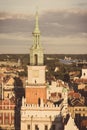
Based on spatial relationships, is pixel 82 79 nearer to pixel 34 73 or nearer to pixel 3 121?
pixel 3 121

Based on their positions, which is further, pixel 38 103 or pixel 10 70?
pixel 10 70

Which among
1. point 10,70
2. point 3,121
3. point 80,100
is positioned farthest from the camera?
point 10,70

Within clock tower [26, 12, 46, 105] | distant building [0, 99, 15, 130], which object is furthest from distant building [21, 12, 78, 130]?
distant building [0, 99, 15, 130]

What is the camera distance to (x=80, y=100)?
42.0 ft

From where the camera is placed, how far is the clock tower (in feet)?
27.9

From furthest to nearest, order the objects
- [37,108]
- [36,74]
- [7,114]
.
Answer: [7,114] < [36,74] < [37,108]

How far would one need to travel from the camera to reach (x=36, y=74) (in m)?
8.66

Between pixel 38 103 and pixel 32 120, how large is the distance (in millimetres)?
311

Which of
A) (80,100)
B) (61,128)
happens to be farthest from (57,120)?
(80,100)

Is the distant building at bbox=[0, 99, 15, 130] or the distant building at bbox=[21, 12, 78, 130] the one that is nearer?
the distant building at bbox=[21, 12, 78, 130]

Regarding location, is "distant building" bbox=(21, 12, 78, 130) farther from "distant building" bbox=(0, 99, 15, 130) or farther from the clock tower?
"distant building" bbox=(0, 99, 15, 130)

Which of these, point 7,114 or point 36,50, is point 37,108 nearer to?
point 36,50

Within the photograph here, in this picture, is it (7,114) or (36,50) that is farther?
(7,114)

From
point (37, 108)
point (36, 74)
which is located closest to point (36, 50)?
point (36, 74)
